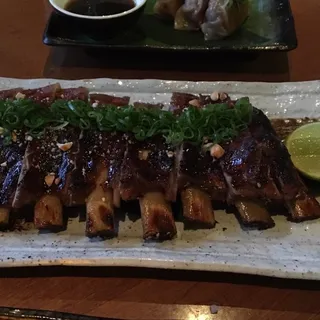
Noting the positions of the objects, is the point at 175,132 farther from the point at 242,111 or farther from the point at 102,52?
the point at 102,52

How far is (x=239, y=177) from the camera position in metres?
A: 2.38

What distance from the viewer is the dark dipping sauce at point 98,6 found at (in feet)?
11.3

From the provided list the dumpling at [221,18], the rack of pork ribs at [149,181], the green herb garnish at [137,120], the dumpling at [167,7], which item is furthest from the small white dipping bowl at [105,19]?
the rack of pork ribs at [149,181]

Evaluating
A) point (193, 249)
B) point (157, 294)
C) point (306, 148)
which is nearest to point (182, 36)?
point (306, 148)

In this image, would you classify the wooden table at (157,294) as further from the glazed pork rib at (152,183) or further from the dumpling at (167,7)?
the dumpling at (167,7)

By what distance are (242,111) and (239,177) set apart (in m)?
0.38

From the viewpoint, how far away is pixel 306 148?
8.72ft

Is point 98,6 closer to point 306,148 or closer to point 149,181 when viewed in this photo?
point 149,181

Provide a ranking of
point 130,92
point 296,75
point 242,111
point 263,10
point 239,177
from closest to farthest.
Answer: point 239,177 → point 242,111 → point 130,92 → point 296,75 → point 263,10

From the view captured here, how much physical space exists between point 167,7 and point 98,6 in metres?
0.49

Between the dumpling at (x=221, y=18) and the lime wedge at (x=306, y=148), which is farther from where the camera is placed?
the dumpling at (x=221, y=18)

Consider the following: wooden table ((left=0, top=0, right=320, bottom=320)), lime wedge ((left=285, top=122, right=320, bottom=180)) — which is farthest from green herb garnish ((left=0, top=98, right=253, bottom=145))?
wooden table ((left=0, top=0, right=320, bottom=320))

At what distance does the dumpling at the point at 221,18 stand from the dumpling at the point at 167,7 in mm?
259

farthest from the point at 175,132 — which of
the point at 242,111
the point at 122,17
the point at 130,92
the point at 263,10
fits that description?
the point at 263,10
